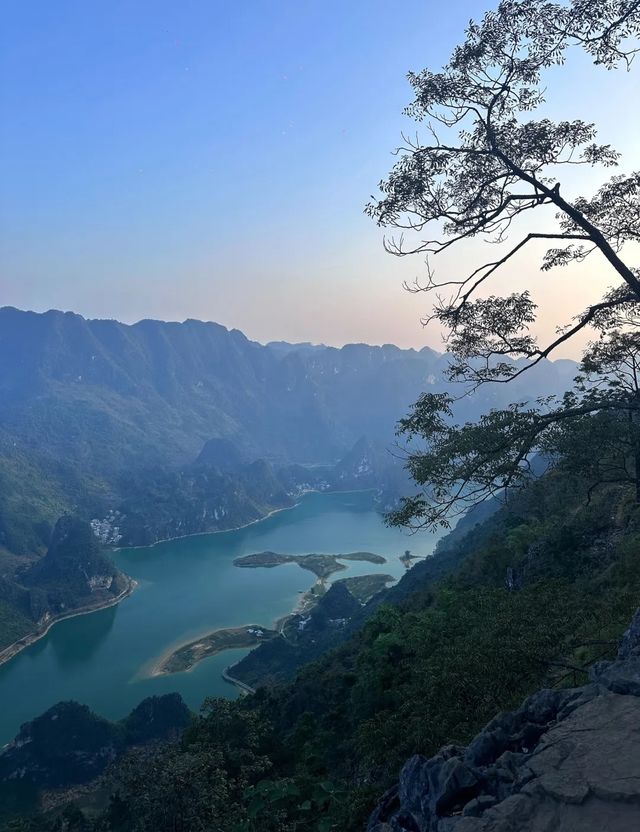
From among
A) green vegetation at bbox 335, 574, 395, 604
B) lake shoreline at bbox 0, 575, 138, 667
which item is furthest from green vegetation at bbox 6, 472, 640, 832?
green vegetation at bbox 335, 574, 395, 604

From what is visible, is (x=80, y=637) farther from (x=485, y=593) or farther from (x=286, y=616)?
(x=485, y=593)

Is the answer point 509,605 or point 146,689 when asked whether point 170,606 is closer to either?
point 146,689

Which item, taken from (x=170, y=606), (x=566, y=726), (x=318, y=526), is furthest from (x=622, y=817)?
(x=318, y=526)

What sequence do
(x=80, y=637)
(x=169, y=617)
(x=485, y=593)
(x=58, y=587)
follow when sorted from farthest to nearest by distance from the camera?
(x=58, y=587) → (x=169, y=617) → (x=80, y=637) → (x=485, y=593)

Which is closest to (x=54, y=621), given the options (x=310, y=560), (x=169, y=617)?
(x=169, y=617)

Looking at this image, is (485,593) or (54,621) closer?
(485,593)

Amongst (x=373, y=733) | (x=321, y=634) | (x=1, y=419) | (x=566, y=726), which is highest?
(x=1, y=419)

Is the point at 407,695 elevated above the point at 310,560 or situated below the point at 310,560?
above
